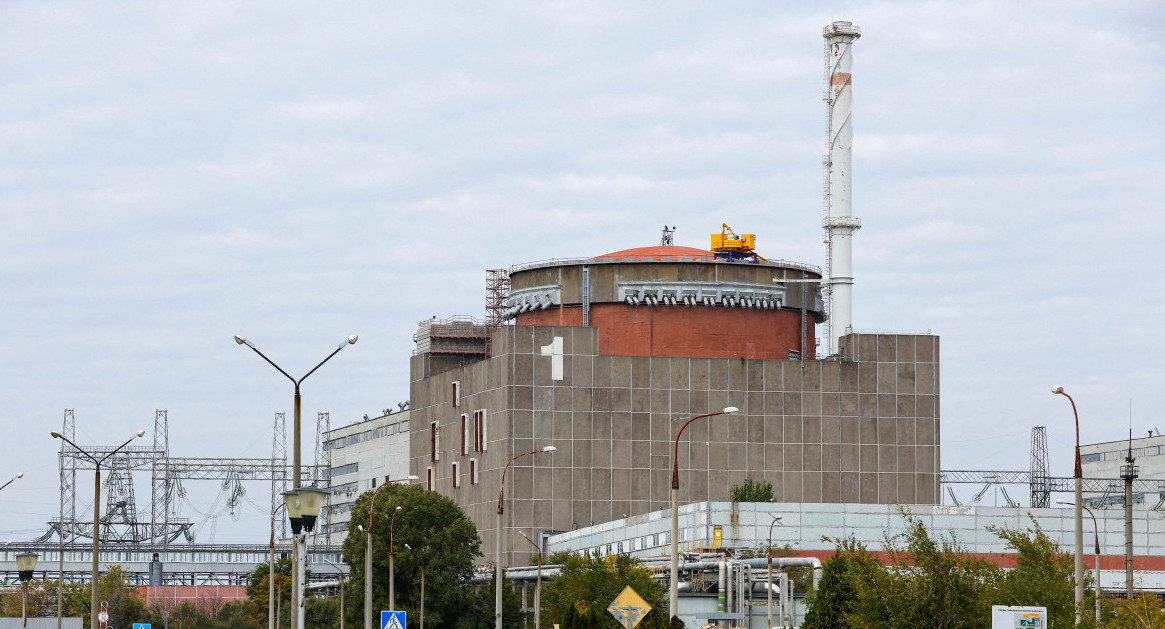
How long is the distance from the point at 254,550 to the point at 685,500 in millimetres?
83984

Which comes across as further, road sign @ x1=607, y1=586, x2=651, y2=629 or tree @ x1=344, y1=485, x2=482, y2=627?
tree @ x1=344, y1=485, x2=482, y2=627

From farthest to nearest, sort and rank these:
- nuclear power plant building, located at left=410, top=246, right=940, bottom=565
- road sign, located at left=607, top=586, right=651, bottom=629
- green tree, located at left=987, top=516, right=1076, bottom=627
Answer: nuclear power plant building, located at left=410, top=246, right=940, bottom=565 < green tree, located at left=987, top=516, right=1076, bottom=627 < road sign, located at left=607, top=586, right=651, bottom=629

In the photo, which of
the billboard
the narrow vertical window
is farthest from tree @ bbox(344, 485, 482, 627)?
the billboard

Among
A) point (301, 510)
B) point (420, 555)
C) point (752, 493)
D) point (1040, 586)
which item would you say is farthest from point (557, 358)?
point (301, 510)

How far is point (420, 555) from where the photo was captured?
89.9 meters

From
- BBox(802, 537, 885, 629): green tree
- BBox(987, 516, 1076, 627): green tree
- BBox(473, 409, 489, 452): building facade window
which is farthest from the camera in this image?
BBox(473, 409, 489, 452): building facade window

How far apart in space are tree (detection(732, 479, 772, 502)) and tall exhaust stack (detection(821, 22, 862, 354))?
16388 millimetres

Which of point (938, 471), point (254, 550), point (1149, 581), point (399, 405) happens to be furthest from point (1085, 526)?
point (254, 550)

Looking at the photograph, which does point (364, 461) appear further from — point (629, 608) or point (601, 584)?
point (629, 608)

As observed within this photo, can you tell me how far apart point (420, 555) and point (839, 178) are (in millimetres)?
54583

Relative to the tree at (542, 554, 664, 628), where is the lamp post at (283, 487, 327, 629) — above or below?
above

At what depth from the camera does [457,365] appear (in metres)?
146

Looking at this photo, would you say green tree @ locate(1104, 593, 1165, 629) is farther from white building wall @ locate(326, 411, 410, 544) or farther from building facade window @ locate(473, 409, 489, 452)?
white building wall @ locate(326, 411, 410, 544)

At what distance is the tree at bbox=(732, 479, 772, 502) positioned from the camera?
117438 mm
